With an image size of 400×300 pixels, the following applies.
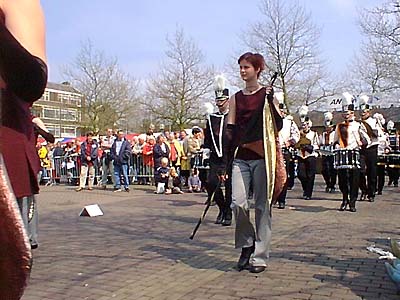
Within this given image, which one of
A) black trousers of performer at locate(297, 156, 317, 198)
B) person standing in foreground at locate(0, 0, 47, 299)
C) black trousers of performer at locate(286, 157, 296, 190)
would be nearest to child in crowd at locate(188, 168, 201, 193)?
black trousers of performer at locate(286, 157, 296, 190)

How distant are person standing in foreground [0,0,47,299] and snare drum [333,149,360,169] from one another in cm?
860

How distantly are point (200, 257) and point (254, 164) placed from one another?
1362mm

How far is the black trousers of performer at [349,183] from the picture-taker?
1008 centimetres

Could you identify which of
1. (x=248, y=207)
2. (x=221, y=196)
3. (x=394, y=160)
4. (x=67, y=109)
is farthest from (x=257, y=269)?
(x=67, y=109)

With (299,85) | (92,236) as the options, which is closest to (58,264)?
(92,236)

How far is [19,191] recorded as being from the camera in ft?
6.72

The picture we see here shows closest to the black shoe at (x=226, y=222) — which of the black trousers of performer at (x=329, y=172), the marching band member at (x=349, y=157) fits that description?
the marching band member at (x=349, y=157)

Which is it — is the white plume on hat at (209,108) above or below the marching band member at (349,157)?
above

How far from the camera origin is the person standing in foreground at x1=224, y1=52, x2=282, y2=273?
5.51 meters

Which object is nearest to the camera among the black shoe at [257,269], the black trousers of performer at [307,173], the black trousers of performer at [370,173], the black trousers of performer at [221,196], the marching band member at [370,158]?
the black shoe at [257,269]

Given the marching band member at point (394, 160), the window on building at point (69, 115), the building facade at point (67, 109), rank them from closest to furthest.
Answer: the marching band member at point (394, 160), the building facade at point (67, 109), the window on building at point (69, 115)

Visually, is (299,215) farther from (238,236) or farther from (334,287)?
(334,287)

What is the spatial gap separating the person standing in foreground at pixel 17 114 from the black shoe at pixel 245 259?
3.72 meters

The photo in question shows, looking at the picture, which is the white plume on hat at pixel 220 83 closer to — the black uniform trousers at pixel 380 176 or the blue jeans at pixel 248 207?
the blue jeans at pixel 248 207
